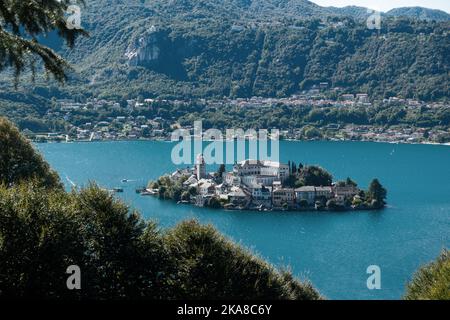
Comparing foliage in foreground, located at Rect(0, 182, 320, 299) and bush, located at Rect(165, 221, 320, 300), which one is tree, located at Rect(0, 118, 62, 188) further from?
bush, located at Rect(165, 221, 320, 300)

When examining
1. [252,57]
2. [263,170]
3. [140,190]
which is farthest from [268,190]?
[252,57]

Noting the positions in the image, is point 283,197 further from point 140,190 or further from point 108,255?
point 108,255

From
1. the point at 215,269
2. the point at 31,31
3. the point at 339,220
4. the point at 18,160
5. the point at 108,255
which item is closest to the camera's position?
the point at 31,31

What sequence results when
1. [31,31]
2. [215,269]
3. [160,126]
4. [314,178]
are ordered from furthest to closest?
[160,126] < [314,178] < [215,269] < [31,31]

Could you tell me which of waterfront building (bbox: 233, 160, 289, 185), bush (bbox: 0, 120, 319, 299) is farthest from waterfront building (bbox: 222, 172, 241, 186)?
bush (bbox: 0, 120, 319, 299)

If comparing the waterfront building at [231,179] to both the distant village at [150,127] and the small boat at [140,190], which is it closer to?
the small boat at [140,190]

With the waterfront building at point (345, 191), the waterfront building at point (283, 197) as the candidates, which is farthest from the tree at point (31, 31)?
the waterfront building at point (345, 191)
